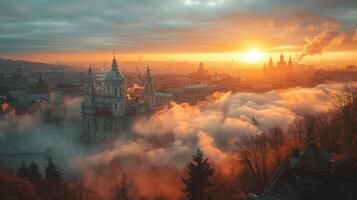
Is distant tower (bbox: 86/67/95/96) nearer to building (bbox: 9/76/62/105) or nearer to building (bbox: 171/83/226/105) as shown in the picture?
building (bbox: 9/76/62/105)

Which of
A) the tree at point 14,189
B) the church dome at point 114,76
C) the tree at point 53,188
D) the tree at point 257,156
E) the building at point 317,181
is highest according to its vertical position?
the church dome at point 114,76

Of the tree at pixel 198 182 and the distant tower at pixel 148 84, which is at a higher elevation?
the distant tower at pixel 148 84

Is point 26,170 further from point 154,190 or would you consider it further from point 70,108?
point 70,108

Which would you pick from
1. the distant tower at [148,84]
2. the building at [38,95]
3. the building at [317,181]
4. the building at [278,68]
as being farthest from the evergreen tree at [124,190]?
the building at [278,68]

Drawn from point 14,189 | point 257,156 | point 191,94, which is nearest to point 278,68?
point 191,94

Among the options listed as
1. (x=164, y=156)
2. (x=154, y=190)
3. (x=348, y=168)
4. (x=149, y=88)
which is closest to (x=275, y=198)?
(x=348, y=168)

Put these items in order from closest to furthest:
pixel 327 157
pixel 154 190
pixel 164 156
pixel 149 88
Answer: pixel 327 157 < pixel 154 190 < pixel 164 156 < pixel 149 88

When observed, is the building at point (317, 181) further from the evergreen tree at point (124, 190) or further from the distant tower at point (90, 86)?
the distant tower at point (90, 86)

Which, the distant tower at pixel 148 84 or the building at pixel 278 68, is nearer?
the distant tower at pixel 148 84
